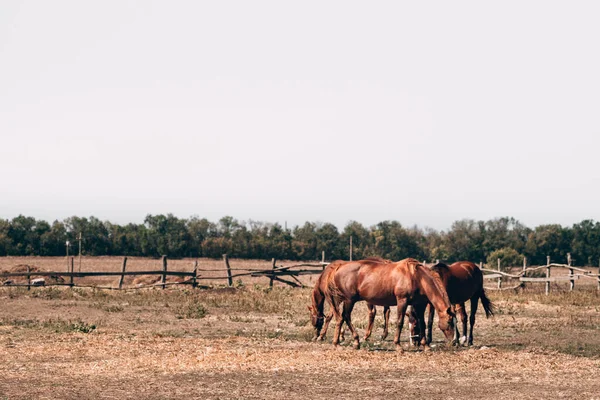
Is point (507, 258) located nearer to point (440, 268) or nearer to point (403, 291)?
point (440, 268)

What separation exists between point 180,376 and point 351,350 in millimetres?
4314

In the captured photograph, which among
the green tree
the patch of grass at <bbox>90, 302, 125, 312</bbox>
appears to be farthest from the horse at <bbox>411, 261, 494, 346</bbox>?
the green tree

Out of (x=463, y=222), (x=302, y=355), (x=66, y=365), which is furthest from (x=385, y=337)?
(x=463, y=222)

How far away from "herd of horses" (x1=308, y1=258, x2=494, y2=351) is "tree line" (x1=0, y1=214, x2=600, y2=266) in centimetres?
4788

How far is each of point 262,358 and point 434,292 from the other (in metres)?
3.99

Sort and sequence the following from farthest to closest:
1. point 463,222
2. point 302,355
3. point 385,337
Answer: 1. point 463,222
2. point 385,337
3. point 302,355

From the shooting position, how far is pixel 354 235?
7331cm

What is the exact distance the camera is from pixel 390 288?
16594 millimetres

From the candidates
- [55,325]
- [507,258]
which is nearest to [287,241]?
[507,258]

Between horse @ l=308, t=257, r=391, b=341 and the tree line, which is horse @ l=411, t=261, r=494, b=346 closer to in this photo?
horse @ l=308, t=257, r=391, b=341

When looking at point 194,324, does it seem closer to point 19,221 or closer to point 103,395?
point 103,395

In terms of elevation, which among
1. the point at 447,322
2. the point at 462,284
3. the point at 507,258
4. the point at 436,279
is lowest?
the point at 447,322

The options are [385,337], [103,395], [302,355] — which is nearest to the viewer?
[103,395]

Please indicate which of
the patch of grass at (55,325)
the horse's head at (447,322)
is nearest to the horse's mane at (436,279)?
the horse's head at (447,322)
